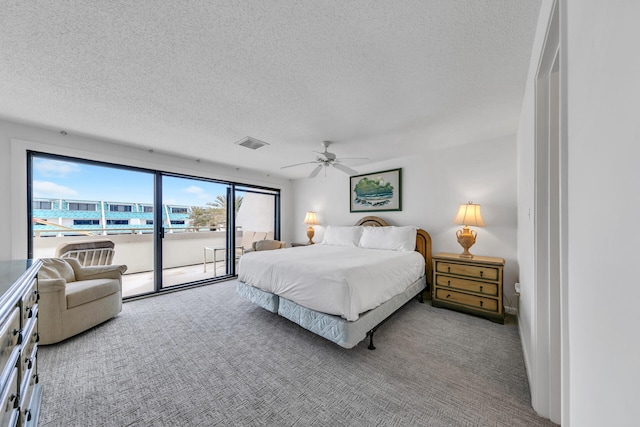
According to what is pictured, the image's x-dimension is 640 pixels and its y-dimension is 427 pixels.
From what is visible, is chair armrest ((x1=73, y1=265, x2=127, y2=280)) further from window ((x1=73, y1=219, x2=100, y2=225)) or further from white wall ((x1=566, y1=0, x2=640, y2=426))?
white wall ((x1=566, y1=0, x2=640, y2=426))

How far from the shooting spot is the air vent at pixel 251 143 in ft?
10.8

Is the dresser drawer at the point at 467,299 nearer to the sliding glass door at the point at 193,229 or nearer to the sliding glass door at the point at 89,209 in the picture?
the sliding glass door at the point at 193,229

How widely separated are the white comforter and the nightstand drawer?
0.41 metres

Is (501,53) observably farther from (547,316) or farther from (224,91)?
(224,91)

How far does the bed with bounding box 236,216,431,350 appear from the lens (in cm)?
206

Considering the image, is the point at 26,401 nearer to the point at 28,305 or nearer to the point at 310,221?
the point at 28,305

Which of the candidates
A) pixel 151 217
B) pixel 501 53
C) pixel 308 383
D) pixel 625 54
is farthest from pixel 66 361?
pixel 501 53

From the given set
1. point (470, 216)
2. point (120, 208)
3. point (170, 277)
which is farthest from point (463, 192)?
point (120, 208)

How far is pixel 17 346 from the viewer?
110 cm

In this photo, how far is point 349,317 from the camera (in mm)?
2016

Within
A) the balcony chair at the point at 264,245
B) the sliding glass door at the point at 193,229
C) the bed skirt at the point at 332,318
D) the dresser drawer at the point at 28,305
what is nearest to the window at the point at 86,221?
the sliding glass door at the point at 193,229

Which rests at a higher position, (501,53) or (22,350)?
(501,53)

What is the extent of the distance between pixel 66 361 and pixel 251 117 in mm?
2838

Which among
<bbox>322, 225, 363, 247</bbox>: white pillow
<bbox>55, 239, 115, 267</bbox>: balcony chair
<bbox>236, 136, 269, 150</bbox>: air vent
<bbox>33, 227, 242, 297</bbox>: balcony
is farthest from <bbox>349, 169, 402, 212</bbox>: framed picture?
<bbox>55, 239, 115, 267</bbox>: balcony chair
